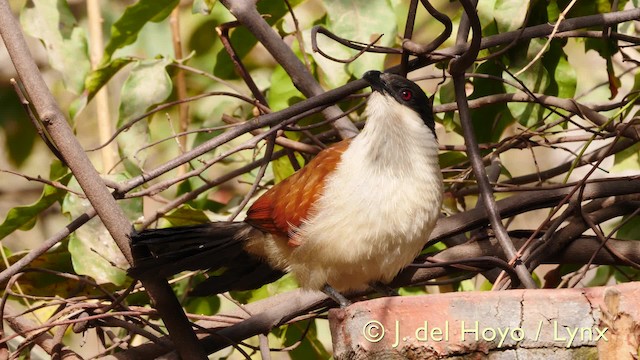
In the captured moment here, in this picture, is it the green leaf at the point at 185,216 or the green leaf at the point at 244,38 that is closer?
the green leaf at the point at 185,216

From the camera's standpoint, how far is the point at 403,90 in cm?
261

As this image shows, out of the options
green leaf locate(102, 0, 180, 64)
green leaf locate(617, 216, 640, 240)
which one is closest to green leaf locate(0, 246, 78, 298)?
green leaf locate(102, 0, 180, 64)

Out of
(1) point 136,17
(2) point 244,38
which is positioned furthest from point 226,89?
(1) point 136,17

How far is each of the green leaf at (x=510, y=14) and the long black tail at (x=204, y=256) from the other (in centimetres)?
91

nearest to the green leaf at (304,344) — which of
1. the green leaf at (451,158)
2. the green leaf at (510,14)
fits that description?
the green leaf at (451,158)

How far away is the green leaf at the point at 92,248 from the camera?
107 inches

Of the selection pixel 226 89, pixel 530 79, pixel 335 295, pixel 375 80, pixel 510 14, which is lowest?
pixel 335 295

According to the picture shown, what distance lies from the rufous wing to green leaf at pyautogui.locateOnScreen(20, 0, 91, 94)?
2.82ft

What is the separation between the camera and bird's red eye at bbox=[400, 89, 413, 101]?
2.62m

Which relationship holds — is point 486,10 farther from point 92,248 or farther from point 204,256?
point 92,248

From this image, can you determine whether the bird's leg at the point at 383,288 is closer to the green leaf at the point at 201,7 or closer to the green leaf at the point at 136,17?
the green leaf at the point at 201,7

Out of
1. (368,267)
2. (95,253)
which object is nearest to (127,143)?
(95,253)

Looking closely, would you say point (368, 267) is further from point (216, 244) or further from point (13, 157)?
point (13, 157)

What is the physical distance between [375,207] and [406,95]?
Answer: 398 mm
